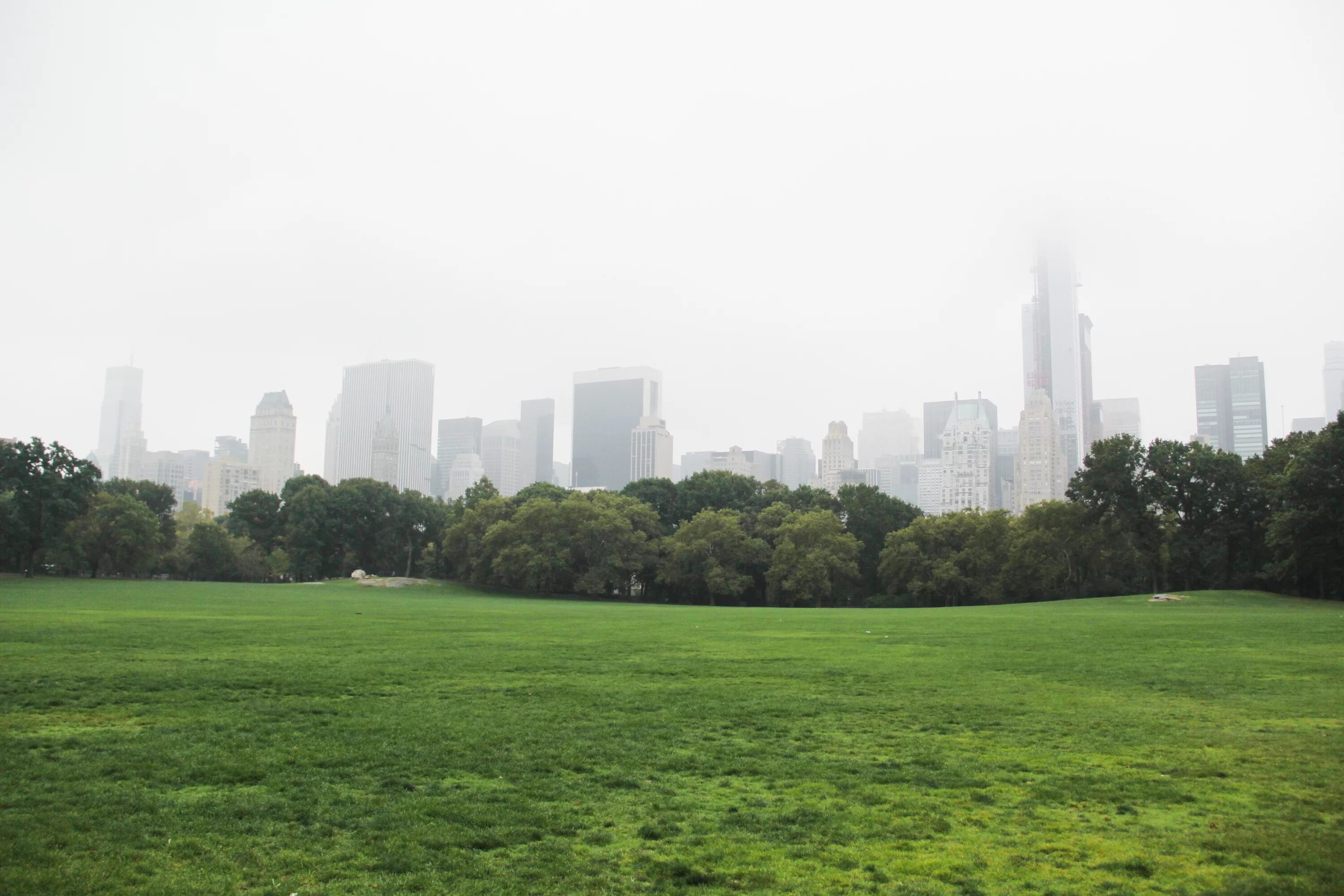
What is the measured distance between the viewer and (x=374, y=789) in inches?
287

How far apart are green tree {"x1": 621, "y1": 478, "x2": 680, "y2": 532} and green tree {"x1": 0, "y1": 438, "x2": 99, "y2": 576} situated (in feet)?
148

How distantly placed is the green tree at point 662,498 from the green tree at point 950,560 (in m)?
24.1

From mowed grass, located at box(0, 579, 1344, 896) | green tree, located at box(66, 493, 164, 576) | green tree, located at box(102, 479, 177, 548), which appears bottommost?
mowed grass, located at box(0, 579, 1344, 896)

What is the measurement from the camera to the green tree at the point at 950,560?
62719 mm

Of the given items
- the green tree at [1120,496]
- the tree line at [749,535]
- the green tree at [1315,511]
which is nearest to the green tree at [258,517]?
the tree line at [749,535]

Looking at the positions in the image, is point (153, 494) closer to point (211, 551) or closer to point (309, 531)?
point (211, 551)

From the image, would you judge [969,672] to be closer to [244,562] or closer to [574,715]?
[574,715]

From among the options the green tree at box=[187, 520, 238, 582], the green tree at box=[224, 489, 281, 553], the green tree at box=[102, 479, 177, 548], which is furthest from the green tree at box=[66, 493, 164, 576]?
the green tree at box=[224, 489, 281, 553]

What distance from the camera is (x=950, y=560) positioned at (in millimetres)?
63625

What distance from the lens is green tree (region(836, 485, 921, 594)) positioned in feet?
248

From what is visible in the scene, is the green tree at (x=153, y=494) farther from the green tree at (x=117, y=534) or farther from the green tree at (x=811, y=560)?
the green tree at (x=811, y=560)

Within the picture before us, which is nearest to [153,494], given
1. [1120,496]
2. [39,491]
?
[39,491]

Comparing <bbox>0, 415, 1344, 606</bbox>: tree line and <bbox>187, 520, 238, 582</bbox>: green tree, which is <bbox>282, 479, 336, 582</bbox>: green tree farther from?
<bbox>187, 520, 238, 582</bbox>: green tree

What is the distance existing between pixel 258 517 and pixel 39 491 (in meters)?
26.7
